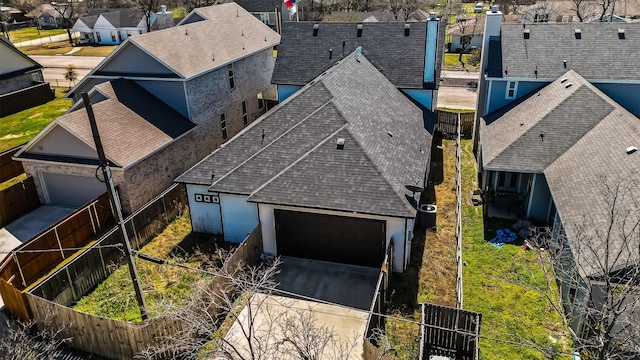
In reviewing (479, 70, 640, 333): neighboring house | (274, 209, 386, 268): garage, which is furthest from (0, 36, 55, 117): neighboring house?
(479, 70, 640, 333): neighboring house

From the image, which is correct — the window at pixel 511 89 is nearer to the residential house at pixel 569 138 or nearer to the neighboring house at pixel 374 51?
the residential house at pixel 569 138

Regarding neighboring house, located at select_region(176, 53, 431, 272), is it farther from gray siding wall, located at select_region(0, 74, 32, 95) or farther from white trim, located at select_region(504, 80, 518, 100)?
gray siding wall, located at select_region(0, 74, 32, 95)

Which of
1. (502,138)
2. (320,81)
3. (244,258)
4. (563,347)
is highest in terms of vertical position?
(320,81)

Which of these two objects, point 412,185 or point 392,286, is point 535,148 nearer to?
point 412,185

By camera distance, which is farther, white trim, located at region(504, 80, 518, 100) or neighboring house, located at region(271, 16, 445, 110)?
neighboring house, located at region(271, 16, 445, 110)

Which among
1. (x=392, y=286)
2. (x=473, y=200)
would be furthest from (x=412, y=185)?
(x=473, y=200)

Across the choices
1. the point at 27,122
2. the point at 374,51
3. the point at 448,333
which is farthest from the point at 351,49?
the point at 27,122
